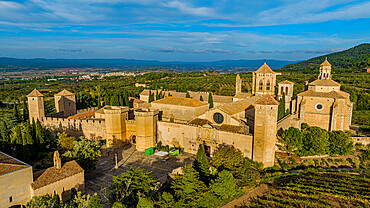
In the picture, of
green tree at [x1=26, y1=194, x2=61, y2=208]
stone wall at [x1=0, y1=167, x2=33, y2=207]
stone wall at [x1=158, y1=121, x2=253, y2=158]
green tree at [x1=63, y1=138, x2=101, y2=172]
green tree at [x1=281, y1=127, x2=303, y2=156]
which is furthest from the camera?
green tree at [x1=281, y1=127, x2=303, y2=156]

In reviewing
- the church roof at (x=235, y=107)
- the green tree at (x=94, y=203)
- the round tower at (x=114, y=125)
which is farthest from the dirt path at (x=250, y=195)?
the round tower at (x=114, y=125)

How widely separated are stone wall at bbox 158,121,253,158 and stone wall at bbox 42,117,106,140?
270 inches

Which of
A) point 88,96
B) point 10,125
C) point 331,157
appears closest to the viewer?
point 331,157

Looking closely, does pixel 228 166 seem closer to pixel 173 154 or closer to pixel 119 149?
pixel 173 154

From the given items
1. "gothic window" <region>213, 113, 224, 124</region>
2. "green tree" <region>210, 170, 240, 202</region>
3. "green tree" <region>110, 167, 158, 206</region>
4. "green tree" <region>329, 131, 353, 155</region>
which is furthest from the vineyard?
"gothic window" <region>213, 113, 224, 124</region>

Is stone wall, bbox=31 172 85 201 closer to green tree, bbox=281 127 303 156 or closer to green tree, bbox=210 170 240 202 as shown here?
green tree, bbox=210 170 240 202

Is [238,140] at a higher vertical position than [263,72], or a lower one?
lower

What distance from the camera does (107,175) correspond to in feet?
61.0

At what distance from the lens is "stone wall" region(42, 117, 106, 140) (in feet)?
87.1

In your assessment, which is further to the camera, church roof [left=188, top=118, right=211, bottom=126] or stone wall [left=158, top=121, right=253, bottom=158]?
church roof [left=188, top=118, right=211, bottom=126]

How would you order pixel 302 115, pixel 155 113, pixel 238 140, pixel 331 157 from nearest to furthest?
pixel 238 140 → pixel 331 157 → pixel 155 113 → pixel 302 115

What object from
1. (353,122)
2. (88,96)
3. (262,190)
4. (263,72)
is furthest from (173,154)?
(88,96)

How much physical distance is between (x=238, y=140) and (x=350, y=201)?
814 cm

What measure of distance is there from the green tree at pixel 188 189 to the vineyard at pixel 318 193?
10.9 feet
